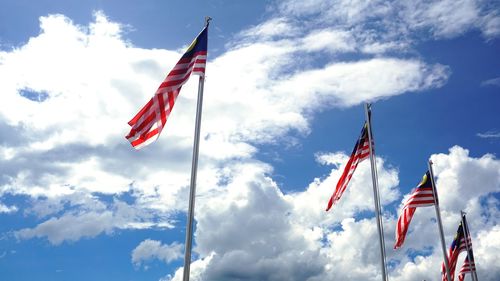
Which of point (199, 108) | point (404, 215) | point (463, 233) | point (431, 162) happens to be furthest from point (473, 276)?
point (199, 108)

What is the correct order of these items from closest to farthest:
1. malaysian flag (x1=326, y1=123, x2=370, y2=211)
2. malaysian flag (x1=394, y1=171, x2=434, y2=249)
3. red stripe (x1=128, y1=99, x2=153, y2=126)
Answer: red stripe (x1=128, y1=99, x2=153, y2=126), malaysian flag (x1=326, y1=123, x2=370, y2=211), malaysian flag (x1=394, y1=171, x2=434, y2=249)

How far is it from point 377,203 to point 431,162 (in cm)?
1114

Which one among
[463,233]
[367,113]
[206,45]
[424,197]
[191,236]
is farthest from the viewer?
[463,233]

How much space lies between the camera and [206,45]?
19359mm

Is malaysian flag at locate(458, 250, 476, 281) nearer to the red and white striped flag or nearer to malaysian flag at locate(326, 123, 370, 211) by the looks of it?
the red and white striped flag

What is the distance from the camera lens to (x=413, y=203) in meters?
29.7

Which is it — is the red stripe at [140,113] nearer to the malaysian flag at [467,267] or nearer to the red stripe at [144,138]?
the red stripe at [144,138]

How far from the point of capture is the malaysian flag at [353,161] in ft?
80.6

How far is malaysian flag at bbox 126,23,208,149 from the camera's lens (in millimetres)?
17266

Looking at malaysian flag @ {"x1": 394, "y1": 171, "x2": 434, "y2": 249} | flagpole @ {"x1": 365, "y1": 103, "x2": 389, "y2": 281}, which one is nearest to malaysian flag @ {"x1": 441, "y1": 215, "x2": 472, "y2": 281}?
malaysian flag @ {"x1": 394, "y1": 171, "x2": 434, "y2": 249}

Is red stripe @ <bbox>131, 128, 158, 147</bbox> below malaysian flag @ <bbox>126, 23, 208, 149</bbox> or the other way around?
below

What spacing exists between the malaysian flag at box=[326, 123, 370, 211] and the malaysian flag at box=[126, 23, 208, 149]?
10095 millimetres

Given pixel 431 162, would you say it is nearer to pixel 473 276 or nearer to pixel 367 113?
pixel 367 113

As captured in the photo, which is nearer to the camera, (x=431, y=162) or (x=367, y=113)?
(x=367, y=113)
